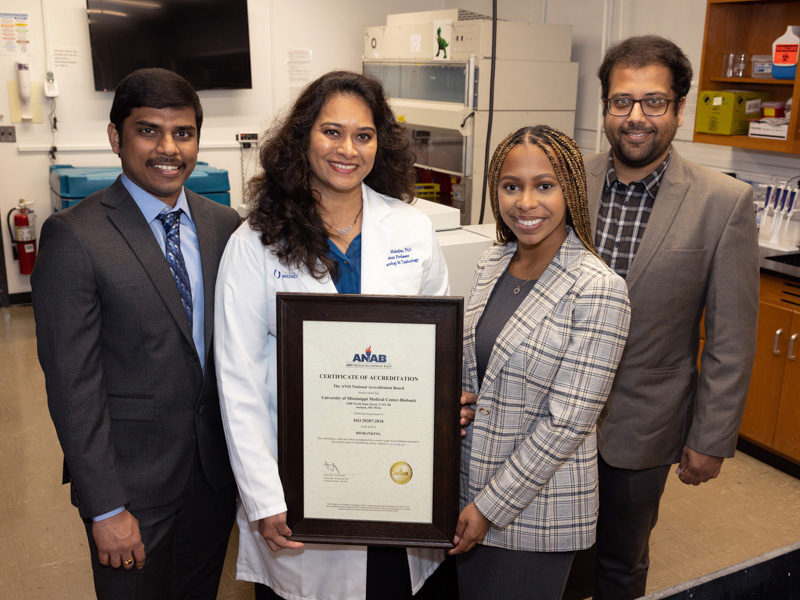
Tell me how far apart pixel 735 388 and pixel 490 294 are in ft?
2.29

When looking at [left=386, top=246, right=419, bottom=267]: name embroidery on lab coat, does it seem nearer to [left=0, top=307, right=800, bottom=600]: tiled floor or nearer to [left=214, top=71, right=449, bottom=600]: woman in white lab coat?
[left=214, top=71, right=449, bottom=600]: woman in white lab coat

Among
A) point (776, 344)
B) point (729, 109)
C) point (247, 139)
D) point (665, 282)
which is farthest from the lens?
point (247, 139)

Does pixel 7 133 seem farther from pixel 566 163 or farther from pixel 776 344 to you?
pixel 776 344

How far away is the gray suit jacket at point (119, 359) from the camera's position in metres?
1.30

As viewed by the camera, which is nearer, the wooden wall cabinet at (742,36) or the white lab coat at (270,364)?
the white lab coat at (270,364)

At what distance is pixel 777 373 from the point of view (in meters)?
3.01

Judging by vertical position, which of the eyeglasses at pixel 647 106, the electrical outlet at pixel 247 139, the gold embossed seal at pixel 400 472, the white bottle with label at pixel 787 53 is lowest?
the gold embossed seal at pixel 400 472

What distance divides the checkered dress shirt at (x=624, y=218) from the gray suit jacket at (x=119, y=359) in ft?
3.10

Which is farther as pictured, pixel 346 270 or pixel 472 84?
pixel 472 84

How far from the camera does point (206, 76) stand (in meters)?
5.17

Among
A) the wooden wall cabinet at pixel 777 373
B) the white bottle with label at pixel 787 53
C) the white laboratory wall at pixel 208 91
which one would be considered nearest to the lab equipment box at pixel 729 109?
the white bottle with label at pixel 787 53

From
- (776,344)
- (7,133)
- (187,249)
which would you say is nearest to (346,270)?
(187,249)

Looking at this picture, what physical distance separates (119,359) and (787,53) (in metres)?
3.17

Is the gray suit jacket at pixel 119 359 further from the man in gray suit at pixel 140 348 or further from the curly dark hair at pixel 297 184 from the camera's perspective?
the curly dark hair at pixel 297 184
